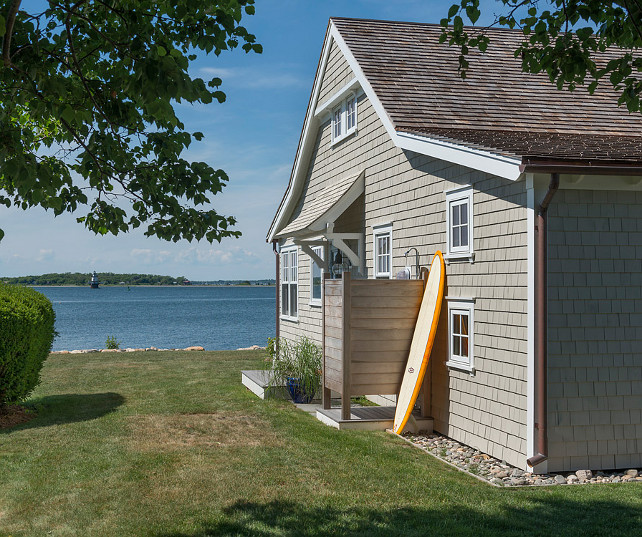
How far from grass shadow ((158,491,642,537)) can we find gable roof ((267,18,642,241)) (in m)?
3.51

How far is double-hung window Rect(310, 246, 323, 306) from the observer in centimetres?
1636

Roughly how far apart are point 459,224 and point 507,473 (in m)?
3.44

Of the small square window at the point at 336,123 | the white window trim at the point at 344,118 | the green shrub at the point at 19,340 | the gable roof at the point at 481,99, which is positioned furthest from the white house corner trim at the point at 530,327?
the small square window at the point at 336,123

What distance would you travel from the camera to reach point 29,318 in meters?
11.5

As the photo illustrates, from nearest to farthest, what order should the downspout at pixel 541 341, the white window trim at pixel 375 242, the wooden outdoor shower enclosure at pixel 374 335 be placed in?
the downspout at pixel 541 341, the wooden outdoor shower enclosure at pixel 374 335, the white window trim at pixel 375 242

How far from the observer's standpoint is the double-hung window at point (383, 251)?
12656 mm

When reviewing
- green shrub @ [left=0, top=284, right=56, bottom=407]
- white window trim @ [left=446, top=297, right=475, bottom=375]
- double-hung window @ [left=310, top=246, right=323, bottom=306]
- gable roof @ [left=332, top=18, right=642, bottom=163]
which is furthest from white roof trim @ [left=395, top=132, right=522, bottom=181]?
green shrub @ [left=0, top=284, right=56, bottom=407]

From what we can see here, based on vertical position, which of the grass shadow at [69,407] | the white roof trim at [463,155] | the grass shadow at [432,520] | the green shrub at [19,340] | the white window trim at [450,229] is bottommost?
the grass shadow at [69,407]

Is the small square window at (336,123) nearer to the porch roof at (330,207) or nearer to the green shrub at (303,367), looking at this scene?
the porch roof at (330,207)

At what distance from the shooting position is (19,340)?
37.3 ft

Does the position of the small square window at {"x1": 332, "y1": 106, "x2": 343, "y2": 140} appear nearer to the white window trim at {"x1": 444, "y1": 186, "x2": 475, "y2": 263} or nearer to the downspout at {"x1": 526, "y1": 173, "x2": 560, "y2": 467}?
the white window trim at {"x1": 444, "y1": 186, "x2": 475, "y2": 263}

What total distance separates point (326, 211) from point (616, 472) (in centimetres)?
677

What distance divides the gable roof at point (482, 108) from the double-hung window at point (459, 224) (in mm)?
585

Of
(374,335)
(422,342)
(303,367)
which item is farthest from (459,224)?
(303,367)
